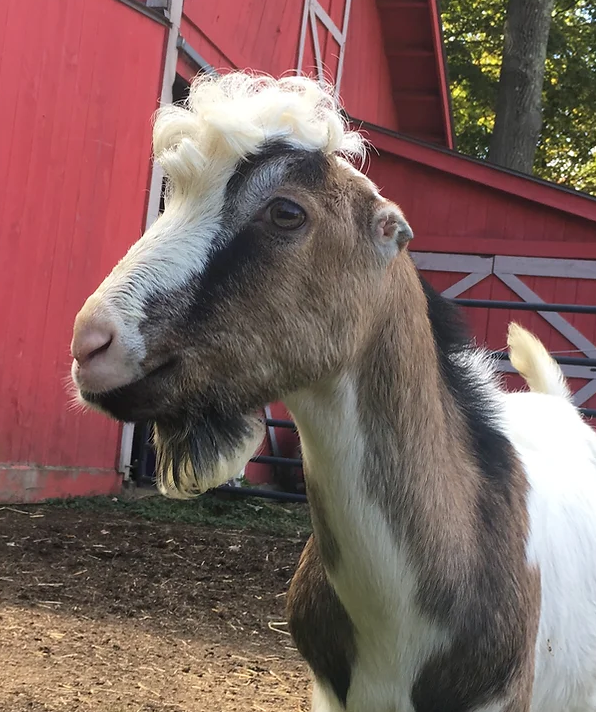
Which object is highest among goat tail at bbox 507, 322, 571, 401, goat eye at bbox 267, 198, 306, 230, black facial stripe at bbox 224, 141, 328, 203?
black facial stripe at bbox 224, 141, 328, 203

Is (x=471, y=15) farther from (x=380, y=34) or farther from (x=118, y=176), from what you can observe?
(x=118, y=176)

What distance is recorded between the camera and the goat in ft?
5.40

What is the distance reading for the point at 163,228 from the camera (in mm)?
1710

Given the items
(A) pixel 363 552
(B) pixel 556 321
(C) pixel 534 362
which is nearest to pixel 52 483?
(C) pixel 534 362

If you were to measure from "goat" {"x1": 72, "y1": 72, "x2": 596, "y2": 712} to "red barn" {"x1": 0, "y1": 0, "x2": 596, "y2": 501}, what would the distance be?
2523 millimetres

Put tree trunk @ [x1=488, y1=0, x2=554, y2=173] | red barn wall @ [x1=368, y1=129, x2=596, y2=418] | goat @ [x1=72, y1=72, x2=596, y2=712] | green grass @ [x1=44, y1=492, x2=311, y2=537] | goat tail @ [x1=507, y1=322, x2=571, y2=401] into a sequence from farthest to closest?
tree trunk @ [x1=488, y1=0, x2=554, y2=173]
red barn wall @ [x1=368, y1=129, x2=596, y2=418]
green grass @ [x1=44, y1=492, x2=311, y2=537]
goat tail @ [x1=507, y1=322, x2=571, y2=401]
goat @ [x1=72, y1=72, x2=596, y2=712]

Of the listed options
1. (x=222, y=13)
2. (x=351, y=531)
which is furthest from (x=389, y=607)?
(x=222, y=13)

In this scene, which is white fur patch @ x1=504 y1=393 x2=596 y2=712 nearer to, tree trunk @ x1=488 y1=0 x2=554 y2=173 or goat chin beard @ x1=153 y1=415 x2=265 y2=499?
goat chin beard @ x1=153 y1=415 x2=265 y2=499

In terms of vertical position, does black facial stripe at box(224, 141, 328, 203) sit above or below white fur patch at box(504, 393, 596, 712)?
above

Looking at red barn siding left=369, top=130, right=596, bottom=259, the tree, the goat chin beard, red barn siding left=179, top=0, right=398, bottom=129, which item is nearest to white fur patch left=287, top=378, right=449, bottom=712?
the goat chin beard

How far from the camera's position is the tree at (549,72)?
18.4m

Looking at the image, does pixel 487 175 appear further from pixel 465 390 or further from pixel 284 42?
pixel 465 390

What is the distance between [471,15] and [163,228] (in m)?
19.5

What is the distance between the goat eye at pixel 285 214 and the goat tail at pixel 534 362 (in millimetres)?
1846
